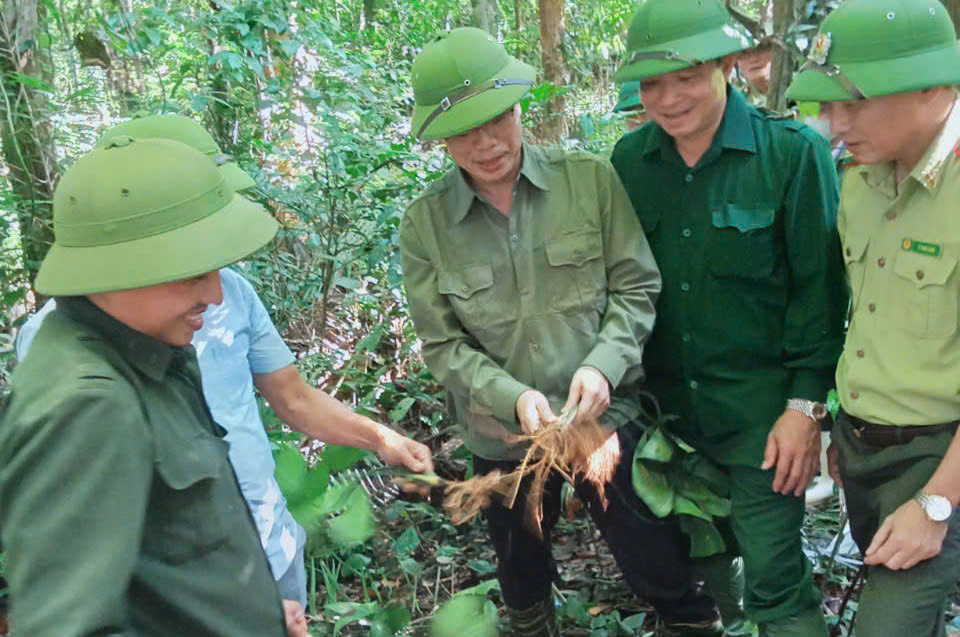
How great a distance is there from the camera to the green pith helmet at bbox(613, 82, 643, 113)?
3.21m

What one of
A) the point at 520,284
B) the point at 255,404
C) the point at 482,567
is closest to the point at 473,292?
the point at 520,284

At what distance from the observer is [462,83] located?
2555 millimetres

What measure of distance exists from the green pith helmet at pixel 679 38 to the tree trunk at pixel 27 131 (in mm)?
2749

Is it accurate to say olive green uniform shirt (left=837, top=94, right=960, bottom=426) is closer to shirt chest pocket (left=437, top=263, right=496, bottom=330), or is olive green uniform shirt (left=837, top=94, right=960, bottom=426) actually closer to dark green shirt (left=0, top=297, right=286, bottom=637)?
shirt chest pocket (left=437, top=263, right=496, bottom=330)

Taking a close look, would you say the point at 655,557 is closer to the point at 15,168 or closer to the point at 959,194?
the point at 959,194

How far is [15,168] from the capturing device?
400 cm

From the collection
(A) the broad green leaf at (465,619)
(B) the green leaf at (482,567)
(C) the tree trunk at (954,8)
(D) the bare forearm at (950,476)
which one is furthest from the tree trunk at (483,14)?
(D) the bare forearm at (950,476)

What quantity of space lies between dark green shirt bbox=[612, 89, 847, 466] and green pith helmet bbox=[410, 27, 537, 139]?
509 mm

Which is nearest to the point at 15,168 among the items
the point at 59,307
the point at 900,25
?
the point at 59,307

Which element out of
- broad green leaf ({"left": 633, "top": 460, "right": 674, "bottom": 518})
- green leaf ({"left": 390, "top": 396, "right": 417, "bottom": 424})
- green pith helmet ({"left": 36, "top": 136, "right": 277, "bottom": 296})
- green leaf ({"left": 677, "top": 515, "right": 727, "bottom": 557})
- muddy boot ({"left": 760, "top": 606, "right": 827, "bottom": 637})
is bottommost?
green leaf ({"left": 390, "top": 396, "right": 417, "bottom": 424})

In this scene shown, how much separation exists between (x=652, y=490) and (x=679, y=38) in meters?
1.37

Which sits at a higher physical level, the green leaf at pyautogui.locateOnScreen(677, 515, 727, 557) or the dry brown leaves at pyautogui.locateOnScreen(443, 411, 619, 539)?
the dry brown leaves at pyautogui.locateOnScreen(443, 411, 619, 539)

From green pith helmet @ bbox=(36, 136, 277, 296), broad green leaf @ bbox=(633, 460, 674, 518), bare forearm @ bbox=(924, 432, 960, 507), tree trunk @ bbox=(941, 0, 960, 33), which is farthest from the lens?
tree trunk @ bbox=(941, 0, 960, 33)

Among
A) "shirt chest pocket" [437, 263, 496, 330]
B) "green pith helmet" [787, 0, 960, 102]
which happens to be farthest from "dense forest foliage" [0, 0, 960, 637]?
"green pith helmet" [787, 0, 960, 102]
